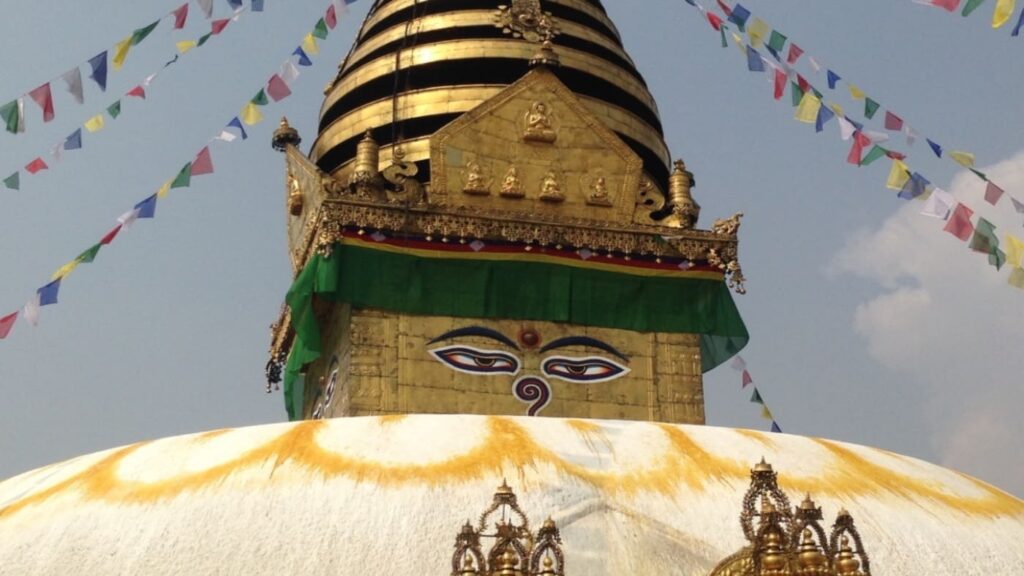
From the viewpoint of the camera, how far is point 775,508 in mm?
4730

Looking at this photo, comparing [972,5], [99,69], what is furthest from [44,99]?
[972,5]

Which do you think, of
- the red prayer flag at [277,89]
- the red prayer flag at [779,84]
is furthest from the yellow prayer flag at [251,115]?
the red prayer flag at [779,84]

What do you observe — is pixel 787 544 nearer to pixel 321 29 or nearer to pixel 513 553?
pixel 513 553

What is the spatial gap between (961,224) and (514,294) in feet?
12.2

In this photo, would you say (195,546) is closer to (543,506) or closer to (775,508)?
(543,506)

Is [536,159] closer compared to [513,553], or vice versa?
[513,553]

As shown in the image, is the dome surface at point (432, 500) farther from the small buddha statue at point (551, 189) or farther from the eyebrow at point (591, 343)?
the small buddha statue at point (551, 189)

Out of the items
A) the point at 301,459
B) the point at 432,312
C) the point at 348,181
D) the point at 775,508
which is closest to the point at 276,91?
the point at 348,181

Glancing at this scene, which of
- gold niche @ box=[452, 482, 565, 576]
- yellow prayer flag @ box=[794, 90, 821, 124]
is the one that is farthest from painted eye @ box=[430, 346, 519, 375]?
gold niche @ box=[452, 482, 565, 576]

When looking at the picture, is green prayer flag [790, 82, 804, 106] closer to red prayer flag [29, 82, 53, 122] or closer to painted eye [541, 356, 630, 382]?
painted eye [541, 356, 630, 382]

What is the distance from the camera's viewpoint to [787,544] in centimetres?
466

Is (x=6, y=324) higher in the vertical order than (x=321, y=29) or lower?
lower

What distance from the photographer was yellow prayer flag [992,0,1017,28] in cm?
736

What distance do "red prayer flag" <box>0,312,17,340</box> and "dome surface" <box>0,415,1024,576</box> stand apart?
3.69m
